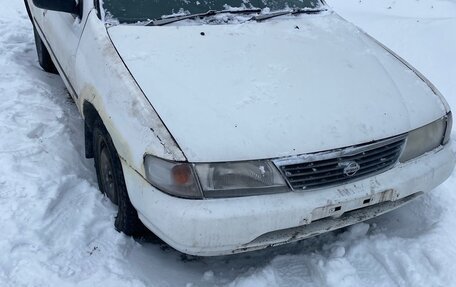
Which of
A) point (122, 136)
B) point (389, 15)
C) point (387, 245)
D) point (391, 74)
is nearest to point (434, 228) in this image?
point (387, 245)

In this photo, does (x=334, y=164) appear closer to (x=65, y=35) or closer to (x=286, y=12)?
(x=286, y=12)

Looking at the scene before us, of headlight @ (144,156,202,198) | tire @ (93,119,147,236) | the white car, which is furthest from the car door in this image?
headlight @ (144,156,202,198)

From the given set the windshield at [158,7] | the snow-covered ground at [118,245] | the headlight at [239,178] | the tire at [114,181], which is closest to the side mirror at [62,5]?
the windshield at [158,7]

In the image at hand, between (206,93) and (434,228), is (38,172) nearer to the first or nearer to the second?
(206,93)

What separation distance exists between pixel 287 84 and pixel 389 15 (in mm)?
4546

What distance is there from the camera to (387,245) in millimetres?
3086

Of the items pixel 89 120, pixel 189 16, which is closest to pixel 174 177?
pixel 89 120

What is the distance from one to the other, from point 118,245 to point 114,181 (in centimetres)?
36

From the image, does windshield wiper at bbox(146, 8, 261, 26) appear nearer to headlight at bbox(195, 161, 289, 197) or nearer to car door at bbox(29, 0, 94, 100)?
car door at bbox(29, 0, 94, 100)

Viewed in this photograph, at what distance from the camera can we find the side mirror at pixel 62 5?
3.34 m

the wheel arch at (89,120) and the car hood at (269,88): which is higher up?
the car hood at (269,88)

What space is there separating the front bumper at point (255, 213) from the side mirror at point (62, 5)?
1.26 m

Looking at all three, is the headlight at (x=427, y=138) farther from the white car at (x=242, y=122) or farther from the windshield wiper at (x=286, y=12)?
the windshield wiper at (x=286, y=12)

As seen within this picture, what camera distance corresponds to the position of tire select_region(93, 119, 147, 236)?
9.68 feet
